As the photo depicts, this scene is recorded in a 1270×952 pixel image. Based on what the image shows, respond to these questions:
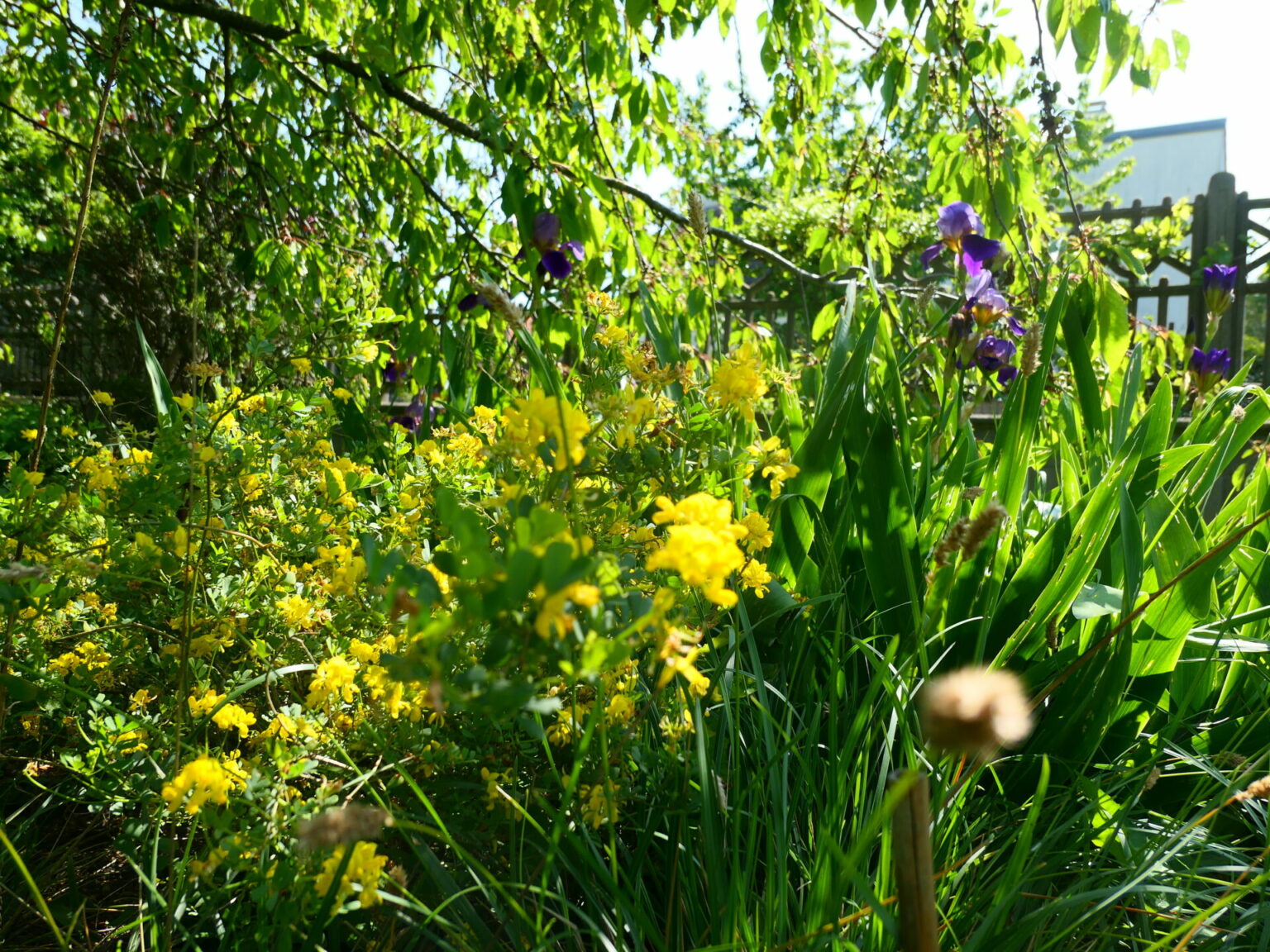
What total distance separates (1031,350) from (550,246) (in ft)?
4.09

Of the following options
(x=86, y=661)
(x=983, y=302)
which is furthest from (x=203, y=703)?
(x=983, y=302)

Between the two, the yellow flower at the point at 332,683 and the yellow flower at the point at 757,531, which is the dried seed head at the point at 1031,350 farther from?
the yellow flower at the point at 332,683

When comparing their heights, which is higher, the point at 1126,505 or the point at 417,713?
the point at 1126,505

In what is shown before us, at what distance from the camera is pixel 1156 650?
1284 millimetres

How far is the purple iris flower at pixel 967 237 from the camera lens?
192 centimetres

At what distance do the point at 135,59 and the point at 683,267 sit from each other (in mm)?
1818

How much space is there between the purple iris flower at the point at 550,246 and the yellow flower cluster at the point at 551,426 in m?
1.61

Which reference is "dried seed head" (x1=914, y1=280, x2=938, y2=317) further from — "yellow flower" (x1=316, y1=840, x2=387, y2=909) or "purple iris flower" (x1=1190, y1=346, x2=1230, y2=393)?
"yellow flower" (x1=316, y1=840, x2=387, y2=909)

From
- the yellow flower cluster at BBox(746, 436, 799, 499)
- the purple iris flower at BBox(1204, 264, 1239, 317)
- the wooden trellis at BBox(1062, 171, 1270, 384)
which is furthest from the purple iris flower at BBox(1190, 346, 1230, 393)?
the wooden trellis at BBox(1062, 171, 1270, 384)

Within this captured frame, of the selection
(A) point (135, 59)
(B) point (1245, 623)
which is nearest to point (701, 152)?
(A) point (135, 59)

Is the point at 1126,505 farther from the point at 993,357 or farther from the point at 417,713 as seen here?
the point at 417,713

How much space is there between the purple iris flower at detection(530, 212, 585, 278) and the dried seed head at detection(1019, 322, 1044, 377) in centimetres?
119

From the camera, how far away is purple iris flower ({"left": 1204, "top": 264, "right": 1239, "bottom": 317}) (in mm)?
2426

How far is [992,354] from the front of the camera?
1.82 meters
